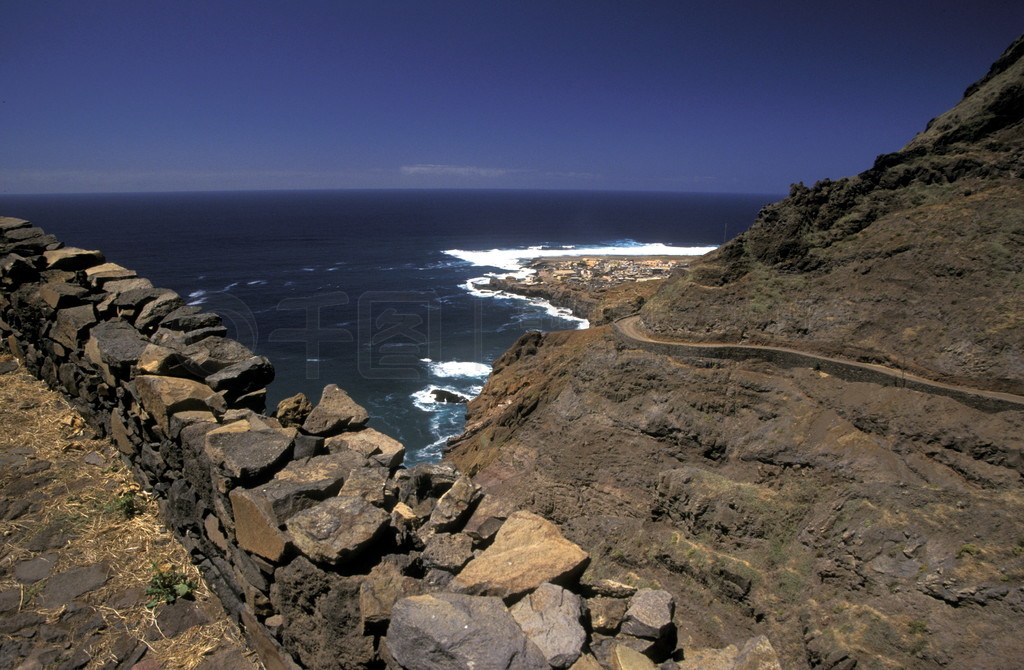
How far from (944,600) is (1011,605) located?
0.80 m

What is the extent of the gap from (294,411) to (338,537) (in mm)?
2546

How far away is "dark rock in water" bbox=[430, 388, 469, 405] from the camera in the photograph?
1271 inches

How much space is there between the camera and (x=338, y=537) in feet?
11.2

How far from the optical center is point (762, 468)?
45.8 ft

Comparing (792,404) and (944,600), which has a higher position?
(792,404)

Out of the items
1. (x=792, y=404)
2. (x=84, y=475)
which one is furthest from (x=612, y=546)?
(x=84, y=475)

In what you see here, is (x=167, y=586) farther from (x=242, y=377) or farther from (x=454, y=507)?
(x=454, y=507)

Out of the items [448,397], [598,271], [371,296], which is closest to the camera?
[448,397]

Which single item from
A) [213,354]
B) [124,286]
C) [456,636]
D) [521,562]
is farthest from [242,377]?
[456,636]

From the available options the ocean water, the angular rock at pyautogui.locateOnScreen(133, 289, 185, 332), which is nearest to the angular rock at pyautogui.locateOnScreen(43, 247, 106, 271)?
the angular rock at pyautogui.locateOnScreen(133, 289, 185, 332)

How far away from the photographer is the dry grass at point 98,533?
4.07 metres

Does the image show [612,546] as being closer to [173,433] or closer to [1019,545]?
[1019,545]

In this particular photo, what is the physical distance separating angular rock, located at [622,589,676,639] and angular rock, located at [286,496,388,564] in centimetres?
176

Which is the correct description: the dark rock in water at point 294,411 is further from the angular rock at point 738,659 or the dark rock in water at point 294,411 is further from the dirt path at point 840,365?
the dirt path at point 840,365
